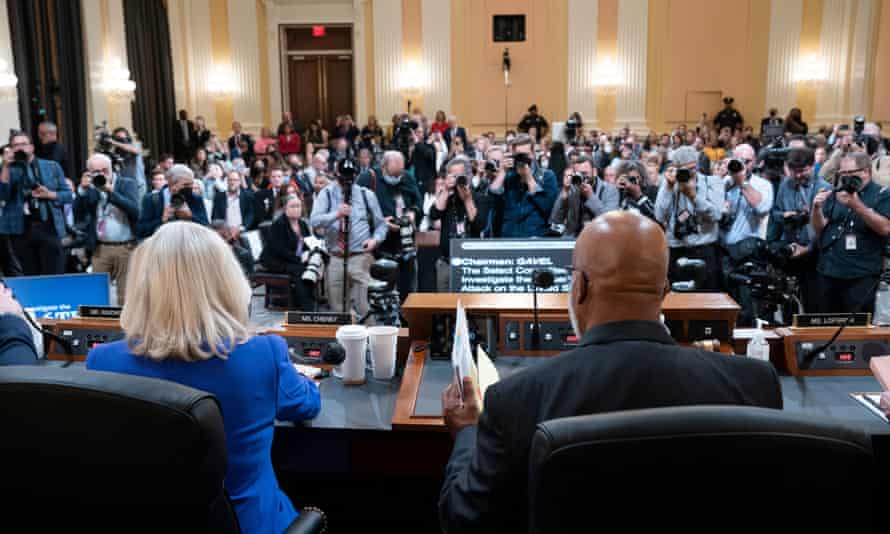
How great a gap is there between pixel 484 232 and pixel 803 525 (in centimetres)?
448

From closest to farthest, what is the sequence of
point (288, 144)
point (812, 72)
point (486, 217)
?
point (486, 217), point (288, 144), point (812, 72)

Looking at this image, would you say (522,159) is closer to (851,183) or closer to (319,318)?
(851,183)

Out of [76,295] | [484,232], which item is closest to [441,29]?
[484,232]

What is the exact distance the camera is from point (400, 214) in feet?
19.9

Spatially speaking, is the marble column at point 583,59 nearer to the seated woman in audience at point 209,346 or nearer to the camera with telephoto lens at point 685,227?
the camera with telephoto lens at point 685,227

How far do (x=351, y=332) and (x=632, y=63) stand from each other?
14267mm

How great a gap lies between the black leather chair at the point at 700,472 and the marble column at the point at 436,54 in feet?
48.7

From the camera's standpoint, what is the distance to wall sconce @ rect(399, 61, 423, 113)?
15438 mm

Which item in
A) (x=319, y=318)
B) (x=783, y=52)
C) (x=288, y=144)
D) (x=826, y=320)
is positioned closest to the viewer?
(x=826, y=320)

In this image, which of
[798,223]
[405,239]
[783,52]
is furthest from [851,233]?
[783,52]

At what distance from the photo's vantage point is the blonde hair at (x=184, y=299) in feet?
5.76

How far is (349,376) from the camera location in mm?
2514

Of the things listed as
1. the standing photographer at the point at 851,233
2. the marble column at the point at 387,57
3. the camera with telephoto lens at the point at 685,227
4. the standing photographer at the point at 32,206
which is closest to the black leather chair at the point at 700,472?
the standing photographer at the point at 851,233

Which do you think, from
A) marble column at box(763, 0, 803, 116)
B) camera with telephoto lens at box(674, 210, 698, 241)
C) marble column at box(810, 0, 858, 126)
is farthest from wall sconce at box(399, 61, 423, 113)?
camera with telephoto lens at box(674, 210, 698, 241)
